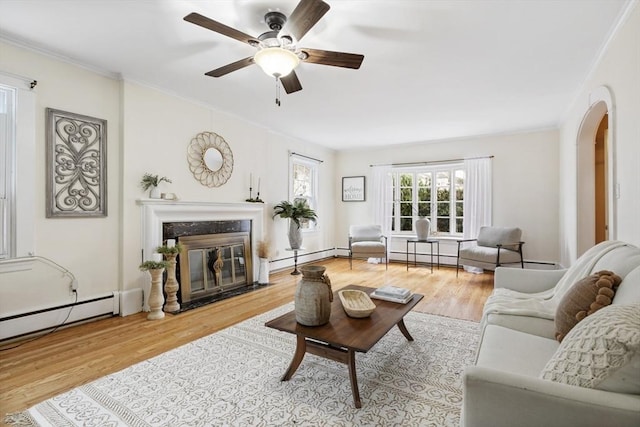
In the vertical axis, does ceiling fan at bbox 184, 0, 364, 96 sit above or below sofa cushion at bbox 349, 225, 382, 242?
A: above

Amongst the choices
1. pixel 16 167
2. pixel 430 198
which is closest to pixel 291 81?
pixel 16 167

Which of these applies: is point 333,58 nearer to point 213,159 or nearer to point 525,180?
point 213,159

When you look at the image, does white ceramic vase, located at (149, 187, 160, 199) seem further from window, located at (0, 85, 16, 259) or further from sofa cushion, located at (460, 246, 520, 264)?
sofa cushion, located at (460, 246, 520, 264)

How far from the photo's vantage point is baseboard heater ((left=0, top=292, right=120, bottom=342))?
2566 mm

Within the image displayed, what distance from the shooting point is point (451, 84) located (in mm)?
3393

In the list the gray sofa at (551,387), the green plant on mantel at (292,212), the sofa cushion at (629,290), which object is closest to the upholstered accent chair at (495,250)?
the green plant on mantel at (292,212)

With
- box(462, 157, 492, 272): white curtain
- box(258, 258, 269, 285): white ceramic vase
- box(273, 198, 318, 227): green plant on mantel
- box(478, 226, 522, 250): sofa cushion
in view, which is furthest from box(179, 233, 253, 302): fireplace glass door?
box(462, 157, 492, 272): white curtain

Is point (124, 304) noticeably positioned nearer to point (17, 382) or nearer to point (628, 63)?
point (17, 382)

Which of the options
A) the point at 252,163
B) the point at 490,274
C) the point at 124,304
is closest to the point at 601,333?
the point at 124,304

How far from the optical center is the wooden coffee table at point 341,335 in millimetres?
1722

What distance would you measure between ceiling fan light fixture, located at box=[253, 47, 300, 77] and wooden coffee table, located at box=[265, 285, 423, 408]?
177 centimetres

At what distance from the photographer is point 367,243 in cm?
586

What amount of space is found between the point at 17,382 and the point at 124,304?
125 centimetres

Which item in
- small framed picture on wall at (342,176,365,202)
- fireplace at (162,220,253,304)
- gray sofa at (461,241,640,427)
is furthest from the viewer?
small framed picture on wall at (342,176,365,202)
